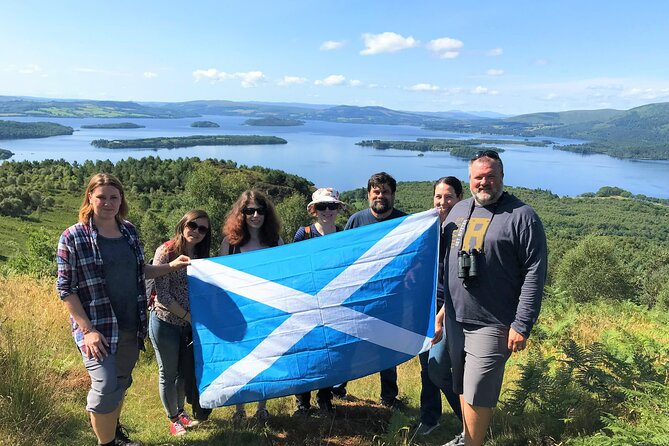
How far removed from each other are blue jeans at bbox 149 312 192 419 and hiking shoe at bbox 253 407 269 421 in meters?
0.72

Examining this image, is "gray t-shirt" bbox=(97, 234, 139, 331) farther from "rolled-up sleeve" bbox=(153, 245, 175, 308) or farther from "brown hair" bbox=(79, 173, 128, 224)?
"rolled-up sleeve" bbox=(153, 245, 175, 308)

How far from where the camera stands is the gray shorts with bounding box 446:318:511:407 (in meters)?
3.05

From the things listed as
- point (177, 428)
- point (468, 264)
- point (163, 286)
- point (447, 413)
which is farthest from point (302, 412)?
point (468, 264)

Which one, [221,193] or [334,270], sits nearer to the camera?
[334,270]

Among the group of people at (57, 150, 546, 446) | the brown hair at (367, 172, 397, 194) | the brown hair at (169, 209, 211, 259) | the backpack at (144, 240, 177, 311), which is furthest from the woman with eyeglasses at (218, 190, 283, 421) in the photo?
the brown hair at (367, 172, 397, 194)

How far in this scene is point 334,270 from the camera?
3682 millimetres

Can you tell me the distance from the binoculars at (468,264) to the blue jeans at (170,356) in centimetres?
244

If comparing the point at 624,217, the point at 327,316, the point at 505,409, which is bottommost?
the point at 624,217

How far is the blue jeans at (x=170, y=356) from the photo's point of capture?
3750 mm

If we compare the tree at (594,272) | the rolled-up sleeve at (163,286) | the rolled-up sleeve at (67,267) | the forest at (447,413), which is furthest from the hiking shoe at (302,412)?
the tree at (594,272)

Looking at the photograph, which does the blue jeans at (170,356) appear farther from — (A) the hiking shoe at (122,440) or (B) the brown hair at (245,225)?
(B) the brown hair at (245,225)

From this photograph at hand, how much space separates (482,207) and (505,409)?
6.91 feet

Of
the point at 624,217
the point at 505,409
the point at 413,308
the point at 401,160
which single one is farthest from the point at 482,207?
the point at 401,160

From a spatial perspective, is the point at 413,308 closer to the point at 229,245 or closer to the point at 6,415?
the point at 229,245
